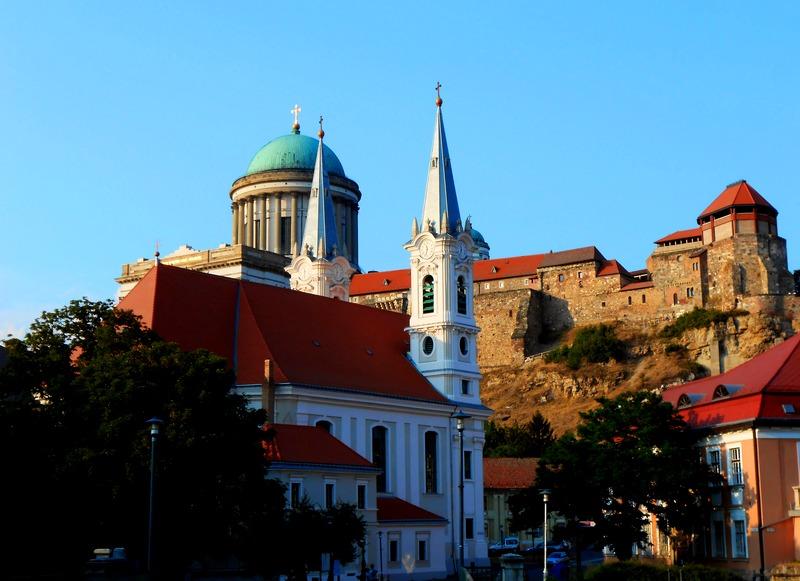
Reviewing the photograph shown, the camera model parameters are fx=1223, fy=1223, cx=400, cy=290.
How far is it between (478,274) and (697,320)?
28.8 m

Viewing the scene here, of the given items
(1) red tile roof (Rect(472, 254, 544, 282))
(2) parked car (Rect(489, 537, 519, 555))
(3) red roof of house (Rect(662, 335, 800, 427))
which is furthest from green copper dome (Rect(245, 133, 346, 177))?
(3) red roof of house (Rect(662, 335, 800, 427))

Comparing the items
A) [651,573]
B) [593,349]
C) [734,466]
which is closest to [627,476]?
[734,466]

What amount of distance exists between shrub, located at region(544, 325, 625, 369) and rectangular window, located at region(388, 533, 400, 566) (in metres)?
71.2

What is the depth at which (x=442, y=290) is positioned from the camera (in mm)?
64938

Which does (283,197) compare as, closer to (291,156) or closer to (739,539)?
(291,156)

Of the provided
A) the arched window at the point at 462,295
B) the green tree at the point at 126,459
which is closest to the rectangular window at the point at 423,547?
the arched window at the point at 462,295

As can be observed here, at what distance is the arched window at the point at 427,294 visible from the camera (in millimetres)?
65562

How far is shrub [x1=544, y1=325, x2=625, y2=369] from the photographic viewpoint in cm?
12312

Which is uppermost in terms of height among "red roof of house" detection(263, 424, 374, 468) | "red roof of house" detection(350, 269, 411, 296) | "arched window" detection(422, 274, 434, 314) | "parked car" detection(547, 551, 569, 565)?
"red roof of house" detection(350, 269, 411, 296)

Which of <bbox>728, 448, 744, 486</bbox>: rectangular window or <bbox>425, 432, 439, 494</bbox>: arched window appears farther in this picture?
<bbox>425, 432, 439, 494</bbox>: arched window

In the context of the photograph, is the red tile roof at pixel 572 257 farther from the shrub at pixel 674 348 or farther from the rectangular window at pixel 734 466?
the rectangular window at pixel 734 466

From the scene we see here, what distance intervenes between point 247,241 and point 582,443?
2355 inches

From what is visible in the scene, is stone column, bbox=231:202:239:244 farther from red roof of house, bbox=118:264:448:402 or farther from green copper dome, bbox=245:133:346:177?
red roof of house, bbox=118:264:448:402

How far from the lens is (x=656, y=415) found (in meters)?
47.1
